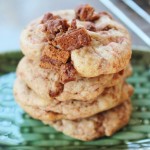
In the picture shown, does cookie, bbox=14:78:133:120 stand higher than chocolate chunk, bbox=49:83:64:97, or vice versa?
chocolate chunk, bbox=49:83:64:97

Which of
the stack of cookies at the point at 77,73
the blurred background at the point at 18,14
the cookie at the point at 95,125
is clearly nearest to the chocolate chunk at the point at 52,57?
the stack of cookies at the point at 77,73

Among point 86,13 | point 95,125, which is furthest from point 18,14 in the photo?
point 95,125

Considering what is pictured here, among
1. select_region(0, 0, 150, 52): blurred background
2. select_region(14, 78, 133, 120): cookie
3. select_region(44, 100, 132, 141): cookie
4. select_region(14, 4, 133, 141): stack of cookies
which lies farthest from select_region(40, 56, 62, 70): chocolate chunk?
select_region(0, 0, 150, 52): blurred background

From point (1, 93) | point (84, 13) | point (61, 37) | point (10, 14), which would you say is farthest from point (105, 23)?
point (10, 14)

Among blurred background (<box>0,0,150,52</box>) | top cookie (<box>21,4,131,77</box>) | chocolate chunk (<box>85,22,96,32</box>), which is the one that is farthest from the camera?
blurred background (<box>0,0,150,52</box>)

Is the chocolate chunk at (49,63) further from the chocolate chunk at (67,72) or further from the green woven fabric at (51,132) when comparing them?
the green woven fabric at (51,132)

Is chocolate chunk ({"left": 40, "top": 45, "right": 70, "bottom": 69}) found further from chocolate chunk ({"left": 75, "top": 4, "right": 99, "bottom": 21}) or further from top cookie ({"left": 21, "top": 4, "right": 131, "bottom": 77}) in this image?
chocolate chunk ({"left": 75, "top": 4, "right": 99, "bottom": 21})
